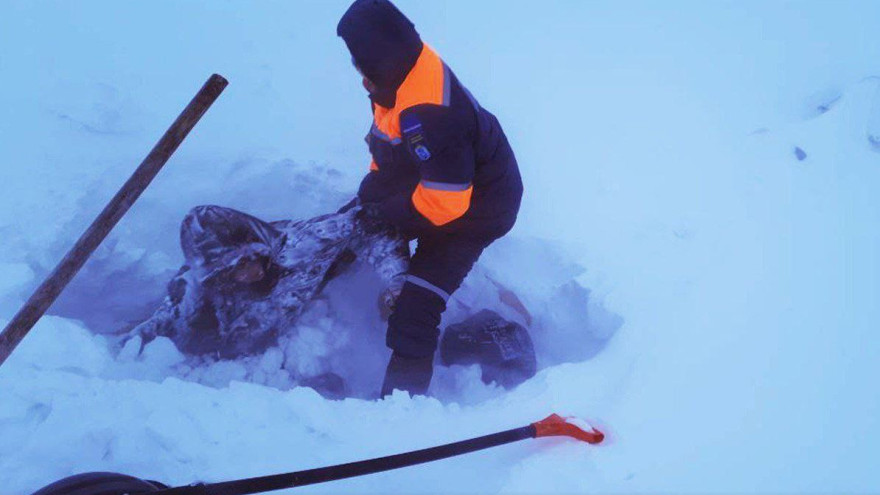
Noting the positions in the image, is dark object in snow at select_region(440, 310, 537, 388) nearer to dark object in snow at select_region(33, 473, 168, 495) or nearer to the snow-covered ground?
the snow-covered ground

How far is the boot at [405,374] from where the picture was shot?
6.77ft

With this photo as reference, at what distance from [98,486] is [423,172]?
124 centimetres

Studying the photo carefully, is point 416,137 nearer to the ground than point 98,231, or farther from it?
farther from it

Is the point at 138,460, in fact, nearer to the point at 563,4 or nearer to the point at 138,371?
the point at 138,371

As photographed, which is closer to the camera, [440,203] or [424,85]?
[424,85]

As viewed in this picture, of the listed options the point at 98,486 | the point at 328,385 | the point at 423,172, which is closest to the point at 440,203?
the point at 423,172

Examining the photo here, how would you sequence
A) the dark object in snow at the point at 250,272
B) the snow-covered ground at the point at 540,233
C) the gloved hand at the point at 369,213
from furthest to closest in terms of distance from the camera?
the gloved hand at the point at 369,213 < the dark object in snow at the point at 250,272 < the snow-covered ground at the point at 540,233

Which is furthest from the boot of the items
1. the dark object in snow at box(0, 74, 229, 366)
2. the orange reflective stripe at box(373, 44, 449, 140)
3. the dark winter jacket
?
the dark object in snow at box(0, 74, 229, 366)

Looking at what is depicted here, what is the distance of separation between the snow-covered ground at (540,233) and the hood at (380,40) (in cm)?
95

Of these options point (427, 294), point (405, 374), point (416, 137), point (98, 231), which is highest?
point (416, 137)

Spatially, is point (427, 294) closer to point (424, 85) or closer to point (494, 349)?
point (494, 349)

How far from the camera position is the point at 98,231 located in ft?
4.64

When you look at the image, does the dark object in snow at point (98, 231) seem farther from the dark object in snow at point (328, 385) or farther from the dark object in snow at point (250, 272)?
the dark object in snow at point (328, 385)

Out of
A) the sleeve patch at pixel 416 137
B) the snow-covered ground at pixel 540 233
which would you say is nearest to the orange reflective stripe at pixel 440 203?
the sleeve patch at pixel 416 137
